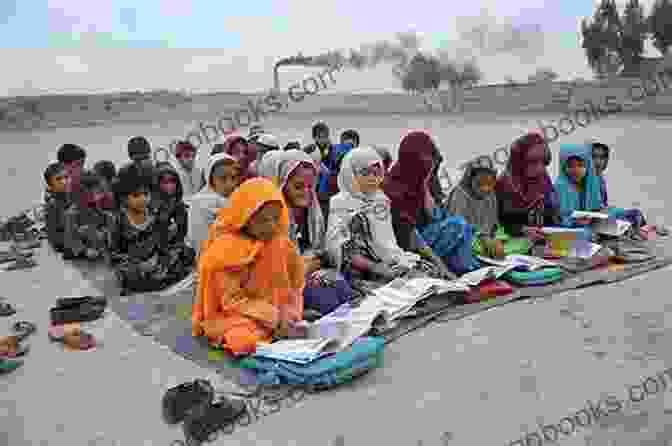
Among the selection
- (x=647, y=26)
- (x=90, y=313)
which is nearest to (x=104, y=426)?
(x=90, y=313)

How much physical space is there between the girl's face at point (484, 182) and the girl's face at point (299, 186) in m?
1.47

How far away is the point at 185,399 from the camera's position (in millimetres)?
2969

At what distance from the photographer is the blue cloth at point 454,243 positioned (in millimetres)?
4758

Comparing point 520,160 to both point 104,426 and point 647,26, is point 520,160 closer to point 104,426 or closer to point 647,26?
point 104,426

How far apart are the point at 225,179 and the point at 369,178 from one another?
133 cm

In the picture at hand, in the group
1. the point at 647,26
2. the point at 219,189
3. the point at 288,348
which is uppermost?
the point at 647,26

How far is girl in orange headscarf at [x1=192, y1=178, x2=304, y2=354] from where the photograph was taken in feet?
11.6

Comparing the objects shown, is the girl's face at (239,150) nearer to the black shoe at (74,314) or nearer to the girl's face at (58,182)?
the girl's face at (58,182)

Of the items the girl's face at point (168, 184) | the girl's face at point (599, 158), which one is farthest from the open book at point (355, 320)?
the girl's face at point (599, 158)

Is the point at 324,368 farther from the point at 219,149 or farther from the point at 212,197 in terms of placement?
the point at 219,149

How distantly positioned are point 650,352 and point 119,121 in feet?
90.4

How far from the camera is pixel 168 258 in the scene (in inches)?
197

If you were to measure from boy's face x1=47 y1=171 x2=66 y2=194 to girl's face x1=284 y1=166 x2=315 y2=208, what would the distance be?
111 inches

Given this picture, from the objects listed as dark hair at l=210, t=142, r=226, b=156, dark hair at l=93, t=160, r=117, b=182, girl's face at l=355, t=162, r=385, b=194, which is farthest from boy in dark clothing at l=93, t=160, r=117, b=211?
girl's face at l=355, t=162, r=385, b=194
